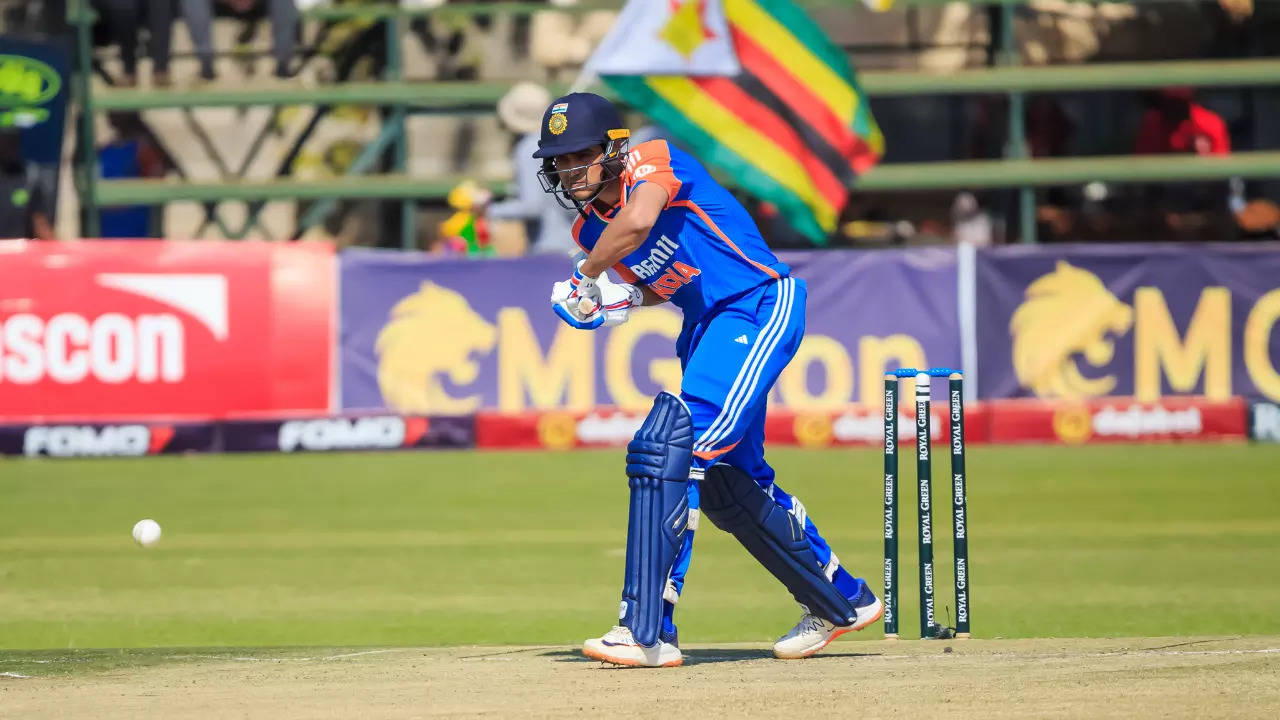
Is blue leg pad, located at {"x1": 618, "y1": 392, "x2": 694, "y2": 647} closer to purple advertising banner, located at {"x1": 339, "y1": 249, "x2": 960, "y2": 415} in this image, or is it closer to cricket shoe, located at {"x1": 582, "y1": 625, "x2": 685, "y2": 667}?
cricket shoe, located at {"x1": 582, "y1": 625, "x2": 685, "y2": 667}

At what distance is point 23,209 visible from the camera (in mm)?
18844

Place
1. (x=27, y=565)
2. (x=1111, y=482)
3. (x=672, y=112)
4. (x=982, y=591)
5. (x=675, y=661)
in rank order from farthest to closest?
(x=672, y=112) → (x=1111, y=482) → (x=27, y=565) → (x=982, y=591) → (x=675, y=661)

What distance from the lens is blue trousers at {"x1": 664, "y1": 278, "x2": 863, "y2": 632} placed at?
7.02 metres

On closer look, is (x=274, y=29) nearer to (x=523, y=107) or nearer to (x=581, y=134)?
(x=523, y=107)

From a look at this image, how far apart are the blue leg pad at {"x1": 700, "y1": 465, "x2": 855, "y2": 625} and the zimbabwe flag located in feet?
38.0

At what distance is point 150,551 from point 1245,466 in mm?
8271

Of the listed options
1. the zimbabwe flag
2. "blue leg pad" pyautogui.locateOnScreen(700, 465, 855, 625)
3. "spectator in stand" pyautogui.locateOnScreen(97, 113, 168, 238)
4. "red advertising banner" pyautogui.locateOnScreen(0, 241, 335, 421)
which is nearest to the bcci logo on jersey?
"blue leg pad" pyautogui.locateOnScreen(700, 465, 855, 625)

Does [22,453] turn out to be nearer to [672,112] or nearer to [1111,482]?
[672,112]

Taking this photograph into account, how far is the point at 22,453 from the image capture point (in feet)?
54.6

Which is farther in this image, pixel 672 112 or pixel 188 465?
pixel 672 112

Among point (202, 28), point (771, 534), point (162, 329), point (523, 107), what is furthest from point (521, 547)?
point (202, 28)

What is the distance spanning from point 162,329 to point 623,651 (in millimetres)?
10436

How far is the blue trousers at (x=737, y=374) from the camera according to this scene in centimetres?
702

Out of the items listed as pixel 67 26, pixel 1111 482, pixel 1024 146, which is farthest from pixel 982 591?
pixel 67 26
